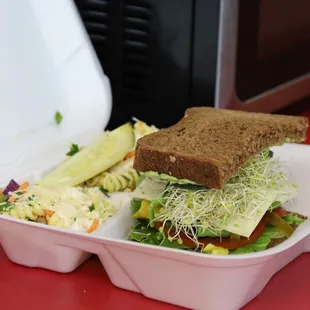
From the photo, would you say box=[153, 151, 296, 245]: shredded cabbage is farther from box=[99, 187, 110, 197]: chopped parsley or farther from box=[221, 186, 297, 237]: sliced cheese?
box=[99, 187, 110, 197]: chopped parsley

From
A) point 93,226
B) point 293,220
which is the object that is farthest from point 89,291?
point 293,220

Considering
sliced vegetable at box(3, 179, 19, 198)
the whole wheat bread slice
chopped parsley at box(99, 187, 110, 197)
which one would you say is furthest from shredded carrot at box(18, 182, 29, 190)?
the whole wheat bread slice

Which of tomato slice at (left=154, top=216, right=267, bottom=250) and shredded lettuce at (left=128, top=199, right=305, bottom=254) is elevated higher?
tomato slice at (left=154, top=216, right=267, bottom=250)

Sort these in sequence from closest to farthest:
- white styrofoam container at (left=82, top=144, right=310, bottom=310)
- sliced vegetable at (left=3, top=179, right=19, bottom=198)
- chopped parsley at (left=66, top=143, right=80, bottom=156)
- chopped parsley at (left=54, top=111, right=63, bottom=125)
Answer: white styrofoam container at (left=82, top=144, right=310, bottom=310) < sliced vegetable at (left=3, top=179, right=19, bottom=198) < chopped parsley at (left=66, top=143, right=80, bottom=156) < chopped parsley at (left=54, top=111, right=63, bottom=125)

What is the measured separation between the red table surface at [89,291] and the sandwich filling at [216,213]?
0.06m

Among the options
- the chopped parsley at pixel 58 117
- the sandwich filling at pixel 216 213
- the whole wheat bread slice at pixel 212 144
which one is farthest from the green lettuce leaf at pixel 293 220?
the chopped parsley at pixel 58 117

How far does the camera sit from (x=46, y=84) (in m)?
1.37

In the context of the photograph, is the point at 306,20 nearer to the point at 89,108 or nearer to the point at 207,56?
the point at 207,56

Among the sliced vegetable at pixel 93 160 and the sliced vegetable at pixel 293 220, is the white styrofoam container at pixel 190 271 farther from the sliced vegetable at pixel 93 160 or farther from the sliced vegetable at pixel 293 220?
the sliced vegetable at pixel 93 160

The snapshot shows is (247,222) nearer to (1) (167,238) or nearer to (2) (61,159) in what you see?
(1) (167,238)

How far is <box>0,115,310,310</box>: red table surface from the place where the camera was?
0.96m

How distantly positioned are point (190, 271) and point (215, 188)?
107 mm

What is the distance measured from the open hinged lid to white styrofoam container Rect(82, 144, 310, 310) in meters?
0.35

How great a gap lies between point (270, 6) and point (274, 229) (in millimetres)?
551
